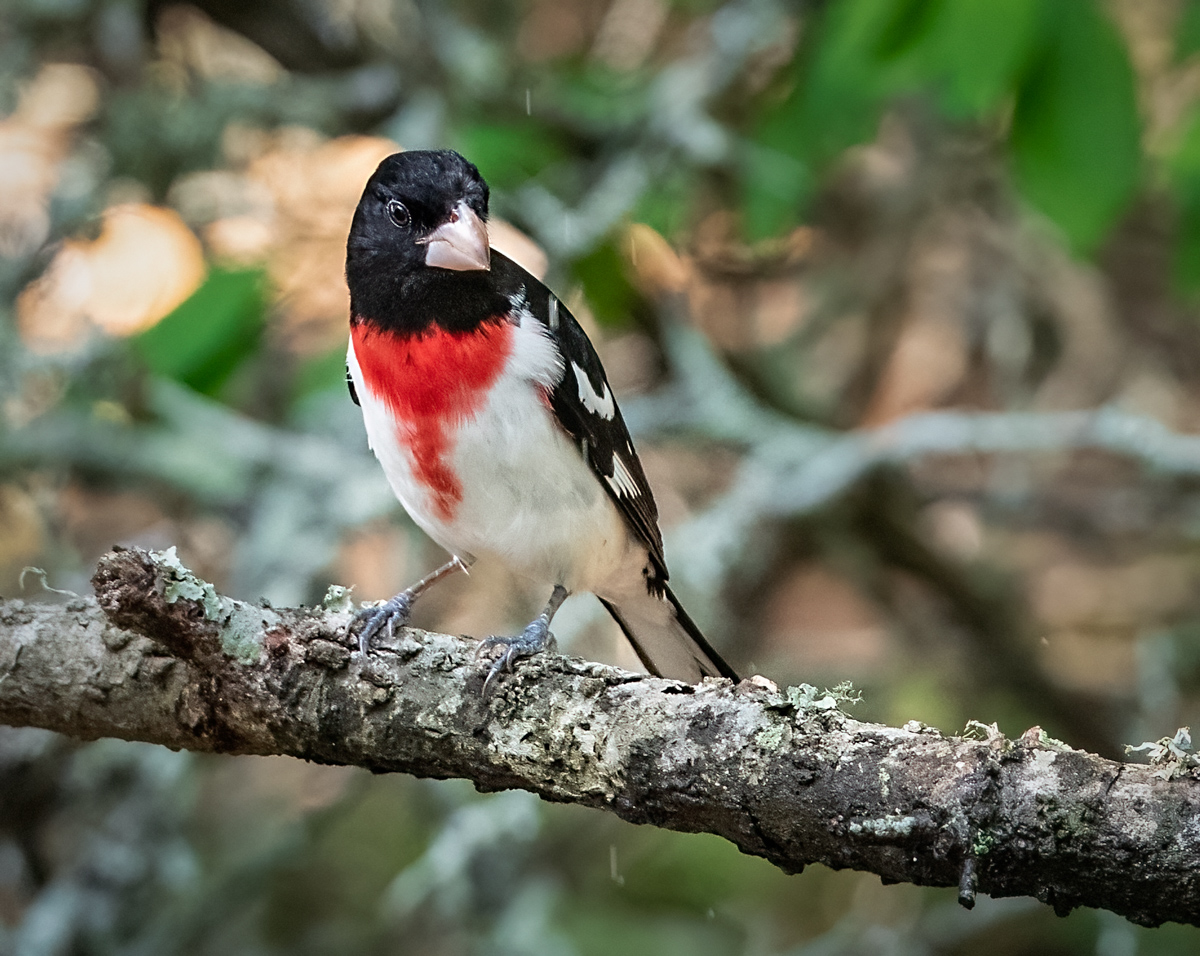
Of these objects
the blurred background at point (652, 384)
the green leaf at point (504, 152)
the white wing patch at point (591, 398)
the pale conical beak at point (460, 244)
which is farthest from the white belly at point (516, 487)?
the green leaf at point (504, 152)

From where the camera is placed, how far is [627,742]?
1.82 metres

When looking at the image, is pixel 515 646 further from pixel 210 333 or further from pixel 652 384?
pixel 652 384

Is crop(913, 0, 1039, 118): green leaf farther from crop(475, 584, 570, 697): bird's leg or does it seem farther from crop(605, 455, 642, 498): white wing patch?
crop(475, 584, 570, 697): bird's leg

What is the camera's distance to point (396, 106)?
4.79 m

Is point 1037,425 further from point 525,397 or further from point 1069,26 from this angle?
point 525,397

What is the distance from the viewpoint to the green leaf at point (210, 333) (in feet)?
10.0

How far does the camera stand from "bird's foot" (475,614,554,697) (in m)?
2.01

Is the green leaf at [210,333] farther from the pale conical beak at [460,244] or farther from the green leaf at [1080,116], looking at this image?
the green leaf at [1080,116]

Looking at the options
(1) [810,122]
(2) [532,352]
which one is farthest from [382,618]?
(1) [810,122]

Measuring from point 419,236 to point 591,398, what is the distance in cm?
52

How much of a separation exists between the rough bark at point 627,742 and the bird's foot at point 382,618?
0.13 ft

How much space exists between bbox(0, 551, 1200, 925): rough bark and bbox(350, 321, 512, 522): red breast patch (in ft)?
1.17

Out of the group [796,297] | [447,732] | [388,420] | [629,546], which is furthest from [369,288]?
[796,297]

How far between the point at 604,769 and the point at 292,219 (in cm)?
288
